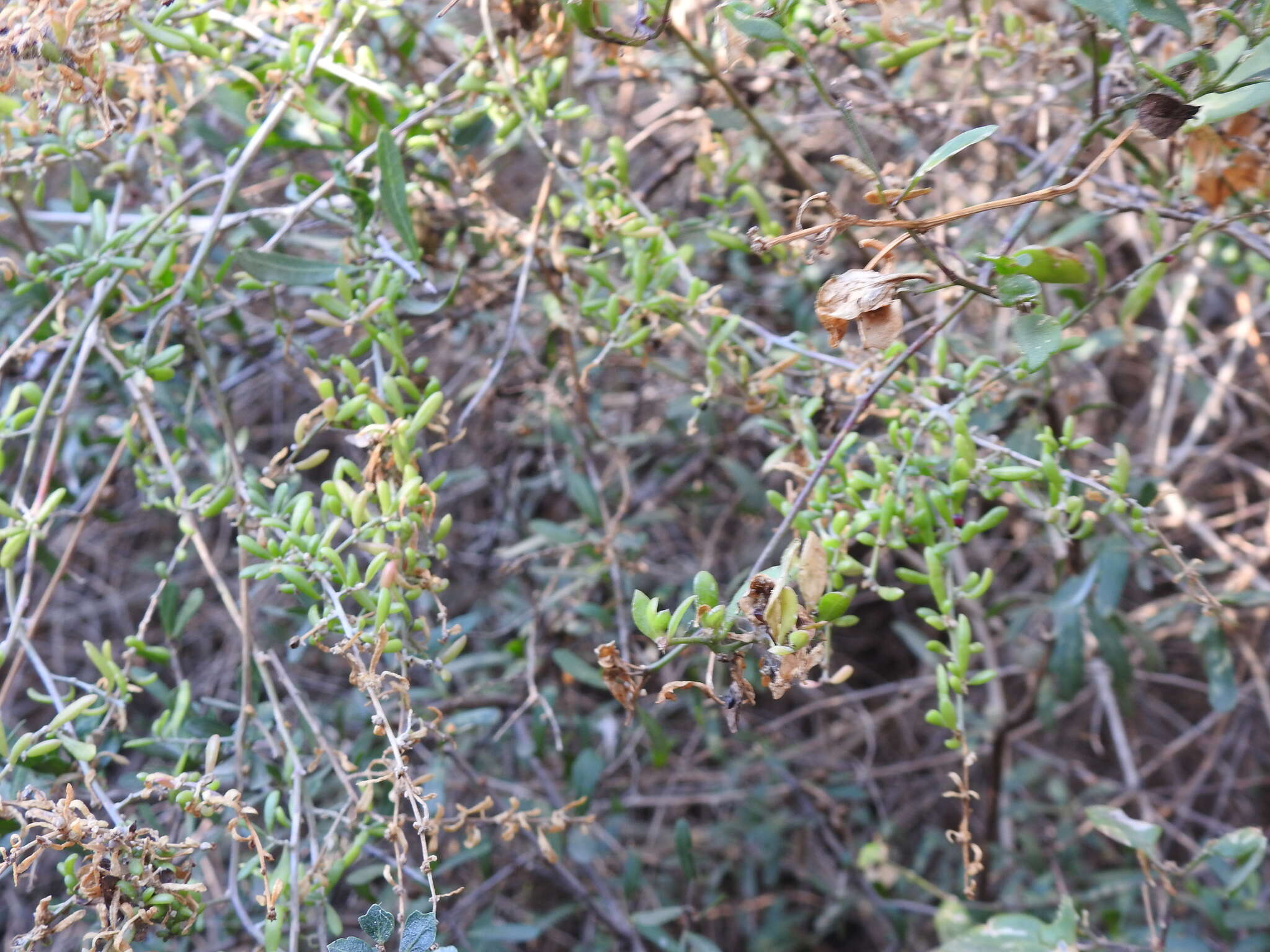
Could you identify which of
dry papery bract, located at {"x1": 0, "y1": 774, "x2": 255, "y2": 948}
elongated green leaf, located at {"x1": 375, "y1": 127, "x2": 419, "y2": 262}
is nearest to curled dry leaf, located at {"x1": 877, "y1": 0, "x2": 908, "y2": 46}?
elongated green leaf, located at {"x1": 375, "y1": 127, "x2": 419, "y2": 262}

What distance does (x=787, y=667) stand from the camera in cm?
73

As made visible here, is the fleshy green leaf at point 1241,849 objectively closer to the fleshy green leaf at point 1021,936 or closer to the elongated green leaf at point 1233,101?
the fleshy green leaf at point 1021,936

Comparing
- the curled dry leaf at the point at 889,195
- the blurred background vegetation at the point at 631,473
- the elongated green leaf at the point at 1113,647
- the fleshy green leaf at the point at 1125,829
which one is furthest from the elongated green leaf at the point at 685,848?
the curled dry leaf at the point at 889,195

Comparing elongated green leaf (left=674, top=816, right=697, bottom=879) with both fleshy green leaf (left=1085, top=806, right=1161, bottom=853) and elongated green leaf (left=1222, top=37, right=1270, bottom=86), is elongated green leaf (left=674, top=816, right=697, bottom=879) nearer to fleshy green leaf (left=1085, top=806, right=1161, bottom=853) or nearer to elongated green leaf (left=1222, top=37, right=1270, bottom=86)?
fleshy green leaf (left=1085, top=806, right=1161, bottom=853)

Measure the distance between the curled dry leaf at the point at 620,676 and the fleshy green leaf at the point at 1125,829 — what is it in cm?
75

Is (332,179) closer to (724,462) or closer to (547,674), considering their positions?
(724,462)

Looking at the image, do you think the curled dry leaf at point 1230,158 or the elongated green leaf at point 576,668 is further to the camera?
the elongated green leaf at point 576,668

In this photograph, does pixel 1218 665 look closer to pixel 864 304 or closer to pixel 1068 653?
pixel 1068 653

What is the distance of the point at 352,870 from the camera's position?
132 cm

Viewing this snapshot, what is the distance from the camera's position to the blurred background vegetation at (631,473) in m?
0.91

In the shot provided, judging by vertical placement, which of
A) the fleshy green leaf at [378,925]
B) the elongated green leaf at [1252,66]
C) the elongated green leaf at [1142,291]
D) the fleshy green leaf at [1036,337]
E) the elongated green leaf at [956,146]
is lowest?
the fleshy green leaf at [378,925]

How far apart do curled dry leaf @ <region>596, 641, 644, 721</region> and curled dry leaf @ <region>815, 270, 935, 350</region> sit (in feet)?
1.06

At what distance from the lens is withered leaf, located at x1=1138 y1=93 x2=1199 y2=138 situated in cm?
78

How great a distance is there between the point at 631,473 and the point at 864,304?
114 cm
